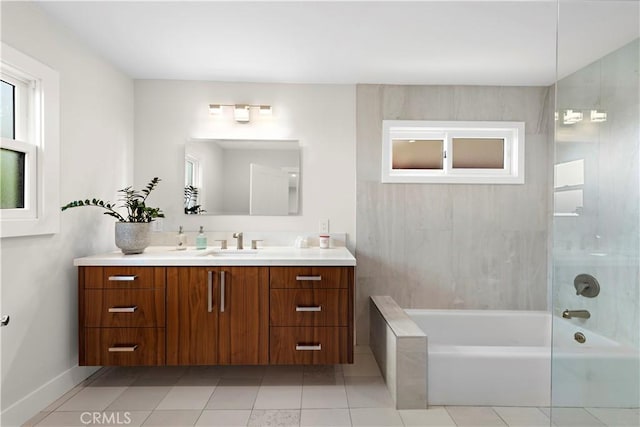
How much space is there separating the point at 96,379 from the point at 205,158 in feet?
5.81

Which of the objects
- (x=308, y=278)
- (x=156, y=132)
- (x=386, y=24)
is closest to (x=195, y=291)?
(x=308, y=278)

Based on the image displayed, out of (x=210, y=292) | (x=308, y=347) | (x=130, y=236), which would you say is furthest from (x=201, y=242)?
(x=308, y=347)

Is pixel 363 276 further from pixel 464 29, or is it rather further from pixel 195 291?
pixel 464 29

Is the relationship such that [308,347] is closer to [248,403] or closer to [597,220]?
[248,403]

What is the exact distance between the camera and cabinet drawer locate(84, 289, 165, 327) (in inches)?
97.6

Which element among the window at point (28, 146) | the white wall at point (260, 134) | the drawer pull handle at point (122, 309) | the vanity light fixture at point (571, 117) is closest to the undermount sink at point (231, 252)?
the white wall at point (260, 134)

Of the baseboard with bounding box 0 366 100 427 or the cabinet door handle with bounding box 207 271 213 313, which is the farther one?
the cabinet door handle with bounding box 207 271 213 313

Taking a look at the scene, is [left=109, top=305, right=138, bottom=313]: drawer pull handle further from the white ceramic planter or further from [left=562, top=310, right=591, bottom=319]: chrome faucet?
[left=562, top=310, right=591, bottom=319]: chrome faucet

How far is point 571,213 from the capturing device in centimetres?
153

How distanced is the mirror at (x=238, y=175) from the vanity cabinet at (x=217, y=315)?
2.97 feet

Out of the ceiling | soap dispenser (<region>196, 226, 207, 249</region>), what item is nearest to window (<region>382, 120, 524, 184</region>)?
the ceiling

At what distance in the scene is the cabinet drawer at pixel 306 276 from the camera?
2.54m

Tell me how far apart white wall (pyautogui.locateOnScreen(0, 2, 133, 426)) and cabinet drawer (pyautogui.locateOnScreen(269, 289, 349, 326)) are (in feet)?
4.16

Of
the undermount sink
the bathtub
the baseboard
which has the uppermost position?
the undermount sink
